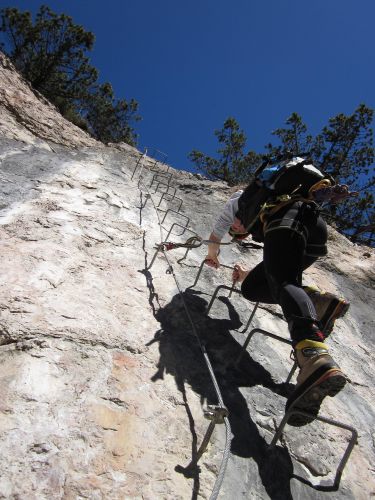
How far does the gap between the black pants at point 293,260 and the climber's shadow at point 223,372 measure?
0.51 meters

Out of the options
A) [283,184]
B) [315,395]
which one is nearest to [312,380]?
[315,395]

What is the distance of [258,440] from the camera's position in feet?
6.86

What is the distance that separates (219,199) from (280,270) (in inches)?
219

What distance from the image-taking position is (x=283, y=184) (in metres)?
2.70

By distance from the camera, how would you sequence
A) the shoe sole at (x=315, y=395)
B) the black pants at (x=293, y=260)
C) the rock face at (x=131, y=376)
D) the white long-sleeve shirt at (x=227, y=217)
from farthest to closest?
1. the white long-sleeve shirt at (x=227, y=217)
2. the black pants at (x=293, y=260)
3. the shoe sole at (x=315, y=395)
4. the rock face at (x=131, y=376)

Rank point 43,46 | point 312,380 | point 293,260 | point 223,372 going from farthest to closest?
point 43,46 < point 223,372 < point 293,260 < point 312,380

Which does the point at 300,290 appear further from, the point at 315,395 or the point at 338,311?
the point at 338,311

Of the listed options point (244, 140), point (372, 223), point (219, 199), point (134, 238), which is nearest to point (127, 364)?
point (134, 238)

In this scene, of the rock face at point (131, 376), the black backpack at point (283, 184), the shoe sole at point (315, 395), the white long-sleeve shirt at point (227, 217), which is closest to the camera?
the rock face at point (131, 376)

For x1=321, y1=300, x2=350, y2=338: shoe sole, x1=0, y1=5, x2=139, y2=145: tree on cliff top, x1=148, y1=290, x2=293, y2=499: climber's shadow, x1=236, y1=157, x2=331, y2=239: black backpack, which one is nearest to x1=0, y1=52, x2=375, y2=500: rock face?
x1=148, y1=290, x2=293, y2=499: climber's shadow

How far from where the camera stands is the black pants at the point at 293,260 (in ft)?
6.97

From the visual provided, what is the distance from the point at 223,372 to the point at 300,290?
0.70 metres

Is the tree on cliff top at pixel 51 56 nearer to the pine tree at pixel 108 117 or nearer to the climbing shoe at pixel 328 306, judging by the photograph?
the pine tree at pixel 108 117

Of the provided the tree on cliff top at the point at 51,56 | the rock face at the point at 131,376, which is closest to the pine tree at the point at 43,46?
the tree on cliff top at the point at 51,56
